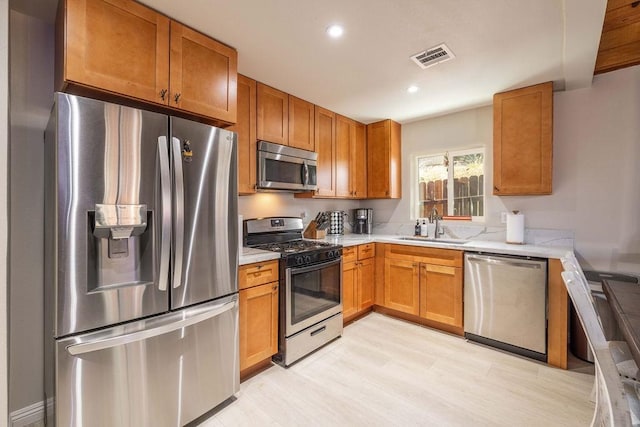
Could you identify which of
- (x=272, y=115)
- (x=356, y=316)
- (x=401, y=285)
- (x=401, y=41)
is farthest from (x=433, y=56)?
(x=356, y=316)

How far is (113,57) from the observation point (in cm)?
156

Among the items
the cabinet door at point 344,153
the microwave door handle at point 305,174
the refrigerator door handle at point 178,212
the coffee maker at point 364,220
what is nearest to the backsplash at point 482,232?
the coffee maker at point 364,220

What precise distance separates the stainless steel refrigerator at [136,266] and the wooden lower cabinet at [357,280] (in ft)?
4.64

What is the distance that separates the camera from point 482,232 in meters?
3.32

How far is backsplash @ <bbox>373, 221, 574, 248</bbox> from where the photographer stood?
2.83m

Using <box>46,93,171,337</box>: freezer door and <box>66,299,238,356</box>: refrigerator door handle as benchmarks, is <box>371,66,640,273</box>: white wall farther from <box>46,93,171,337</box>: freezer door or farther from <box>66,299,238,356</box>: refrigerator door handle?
<box>46,93,171,337</box>: freezer door

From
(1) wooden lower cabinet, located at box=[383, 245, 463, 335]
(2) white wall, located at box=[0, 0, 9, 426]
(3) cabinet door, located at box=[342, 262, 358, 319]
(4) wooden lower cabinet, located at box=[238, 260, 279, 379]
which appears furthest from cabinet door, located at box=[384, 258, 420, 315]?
(2) white wall, located at box=[0, 0, 9, 426]

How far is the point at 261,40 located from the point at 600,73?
2972 millimetres

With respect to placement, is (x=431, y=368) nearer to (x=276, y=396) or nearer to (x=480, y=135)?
(x=276, y=396)

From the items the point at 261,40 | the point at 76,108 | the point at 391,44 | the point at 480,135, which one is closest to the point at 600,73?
the point at 480,135

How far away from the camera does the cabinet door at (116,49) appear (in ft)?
4.74

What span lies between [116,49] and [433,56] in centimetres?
204

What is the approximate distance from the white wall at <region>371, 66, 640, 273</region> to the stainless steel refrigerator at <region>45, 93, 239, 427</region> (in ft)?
9.91

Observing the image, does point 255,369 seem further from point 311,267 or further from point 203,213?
point 203,213
